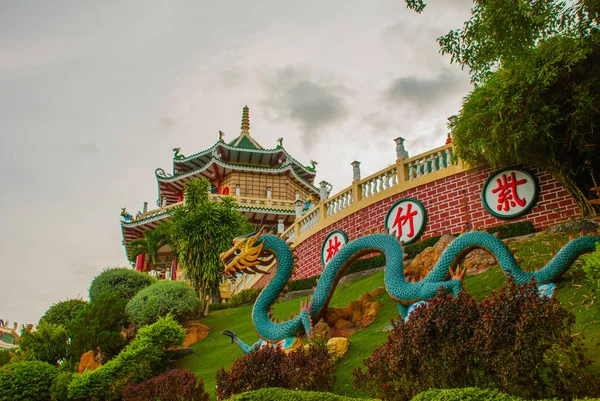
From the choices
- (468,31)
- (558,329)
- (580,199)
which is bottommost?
(558,329)

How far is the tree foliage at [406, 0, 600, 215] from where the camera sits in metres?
9.03

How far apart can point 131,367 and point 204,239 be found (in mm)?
8360

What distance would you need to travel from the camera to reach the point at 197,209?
19.6m

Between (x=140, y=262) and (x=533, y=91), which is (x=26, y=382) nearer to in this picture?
(x=533, y=91)

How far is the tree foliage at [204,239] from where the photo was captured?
741 inches

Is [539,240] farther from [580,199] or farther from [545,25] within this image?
[545,25]

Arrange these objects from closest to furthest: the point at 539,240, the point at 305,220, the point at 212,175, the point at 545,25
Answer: the point at 545,25 → the point at 539,240 → the point at 305,220 → the point at 212,175

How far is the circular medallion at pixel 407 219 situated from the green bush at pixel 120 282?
8558mm

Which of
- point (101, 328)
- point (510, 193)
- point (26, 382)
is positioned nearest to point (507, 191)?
point (510, 193)

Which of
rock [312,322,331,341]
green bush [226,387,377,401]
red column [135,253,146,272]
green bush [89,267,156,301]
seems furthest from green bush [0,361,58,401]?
red column [135,253,146,272]

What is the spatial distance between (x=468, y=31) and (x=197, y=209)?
12069 mm

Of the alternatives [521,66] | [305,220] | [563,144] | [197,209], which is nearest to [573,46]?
[521,66]

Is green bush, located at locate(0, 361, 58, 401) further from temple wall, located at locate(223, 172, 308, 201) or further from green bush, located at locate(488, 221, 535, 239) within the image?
temple wall, located at locate(223, 172, 308, 201)

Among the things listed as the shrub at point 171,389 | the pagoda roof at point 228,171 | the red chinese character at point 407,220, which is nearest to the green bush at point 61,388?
the shrub at point 171,389
